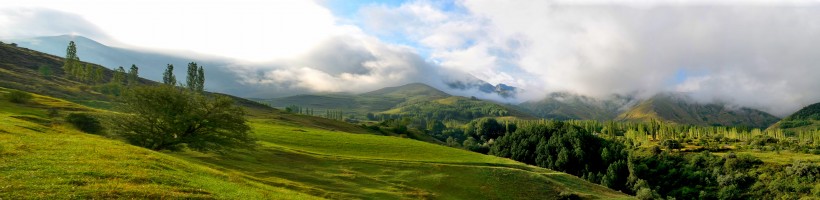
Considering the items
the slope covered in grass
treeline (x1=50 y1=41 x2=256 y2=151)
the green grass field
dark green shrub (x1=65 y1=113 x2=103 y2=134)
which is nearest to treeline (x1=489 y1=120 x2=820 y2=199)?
the green grass field

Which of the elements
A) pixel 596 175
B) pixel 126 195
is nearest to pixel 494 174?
pixel 126 195

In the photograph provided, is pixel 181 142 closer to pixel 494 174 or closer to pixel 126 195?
pixel 126 195

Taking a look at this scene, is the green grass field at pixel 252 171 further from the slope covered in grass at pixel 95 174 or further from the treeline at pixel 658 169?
the treeline at pixel 658 169

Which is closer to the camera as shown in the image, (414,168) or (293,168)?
(293,168)

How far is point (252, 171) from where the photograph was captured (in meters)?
51.5

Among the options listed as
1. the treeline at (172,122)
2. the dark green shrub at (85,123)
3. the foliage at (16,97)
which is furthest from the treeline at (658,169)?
the foliage at (16,97)

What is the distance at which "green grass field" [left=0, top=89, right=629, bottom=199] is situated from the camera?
2684 centimetres

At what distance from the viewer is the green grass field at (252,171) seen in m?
26.8

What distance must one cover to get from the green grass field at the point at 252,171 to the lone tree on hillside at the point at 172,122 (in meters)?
2.09

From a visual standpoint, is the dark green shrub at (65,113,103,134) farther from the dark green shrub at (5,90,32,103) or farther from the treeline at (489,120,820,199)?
the treeline at (489,120,820,199)

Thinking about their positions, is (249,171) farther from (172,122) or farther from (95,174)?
(95,174)

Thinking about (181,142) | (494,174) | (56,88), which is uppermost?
(56,88)

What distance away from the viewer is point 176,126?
56656mm

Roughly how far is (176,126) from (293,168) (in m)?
16.4
